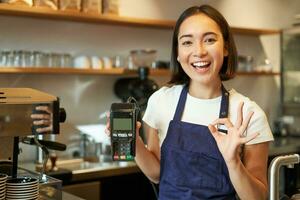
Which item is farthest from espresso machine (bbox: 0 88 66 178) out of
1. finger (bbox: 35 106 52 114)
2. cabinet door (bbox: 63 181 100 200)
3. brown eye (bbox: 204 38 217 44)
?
cabinet door (bbox: 63 181 100 200)

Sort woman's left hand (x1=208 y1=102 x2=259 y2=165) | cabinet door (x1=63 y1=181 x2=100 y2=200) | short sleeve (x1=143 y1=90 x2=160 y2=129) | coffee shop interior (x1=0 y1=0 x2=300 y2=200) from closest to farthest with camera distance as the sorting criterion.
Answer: woman's left hand (x1=208 y1=102 x2=259 y2=165) → short sleeve (x1=143 y1=90 x2=160 y2=129) → cabinet door (x1=63 y1=181 x2=100 y2=200) → coffee shop interior (x1=0 y1=0 x2=300 y2=200)

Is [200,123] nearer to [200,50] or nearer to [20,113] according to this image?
[200,50]

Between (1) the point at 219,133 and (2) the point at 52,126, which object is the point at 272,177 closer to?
(1) the point at 219,133

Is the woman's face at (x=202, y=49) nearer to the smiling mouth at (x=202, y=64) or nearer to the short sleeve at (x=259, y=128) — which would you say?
the smiling mouth at (x=202, y=64)

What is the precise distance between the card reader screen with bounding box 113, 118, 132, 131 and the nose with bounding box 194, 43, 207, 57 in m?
0.30

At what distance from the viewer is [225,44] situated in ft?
4.63

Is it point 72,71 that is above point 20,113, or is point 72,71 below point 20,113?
above

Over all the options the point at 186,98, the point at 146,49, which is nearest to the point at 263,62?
the point at 146,49

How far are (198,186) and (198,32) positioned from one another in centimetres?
49

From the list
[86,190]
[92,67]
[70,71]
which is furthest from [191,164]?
[92,67]

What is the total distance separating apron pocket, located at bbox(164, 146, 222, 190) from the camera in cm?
133

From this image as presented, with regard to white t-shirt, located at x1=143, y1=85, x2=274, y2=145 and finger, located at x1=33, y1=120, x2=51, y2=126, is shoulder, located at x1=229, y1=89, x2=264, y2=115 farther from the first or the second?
finger, located at x1=33, y1=120, x2=51, y2=126

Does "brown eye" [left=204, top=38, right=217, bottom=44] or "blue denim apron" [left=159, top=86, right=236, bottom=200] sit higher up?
"brown eye" [left=204, top=38, right=217, bottom=44]

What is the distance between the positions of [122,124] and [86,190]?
1268 millimetres
